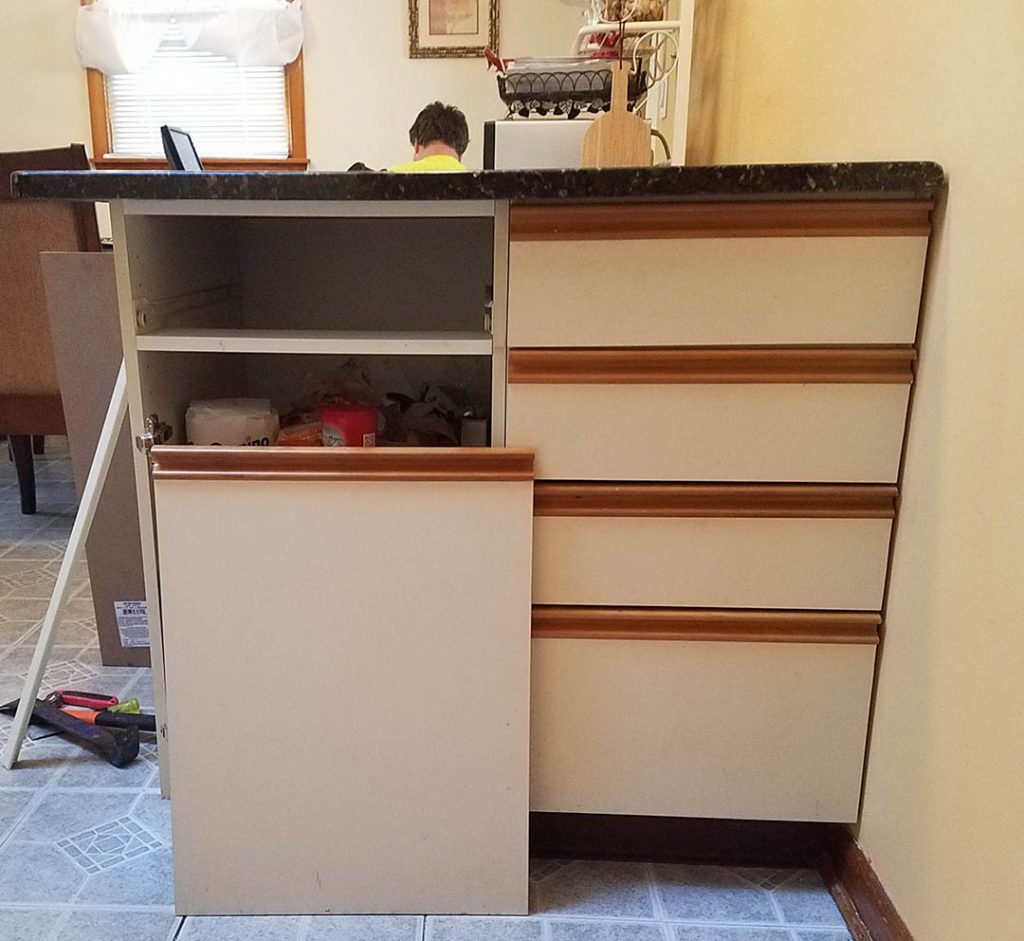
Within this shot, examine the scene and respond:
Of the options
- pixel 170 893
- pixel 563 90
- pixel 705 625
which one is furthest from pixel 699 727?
pixel 563 90

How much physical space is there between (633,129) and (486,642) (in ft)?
2.78

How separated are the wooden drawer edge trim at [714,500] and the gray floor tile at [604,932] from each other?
0.54 meters

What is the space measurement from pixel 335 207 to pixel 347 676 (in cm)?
Answer: 57

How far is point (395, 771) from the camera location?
1.10 meters

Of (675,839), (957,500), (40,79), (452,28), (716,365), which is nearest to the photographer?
(957,500)

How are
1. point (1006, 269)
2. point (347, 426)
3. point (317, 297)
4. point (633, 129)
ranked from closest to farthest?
1. point (1006, 269)
2. point (347, 426)
3. point (633, 129)
4. point (317, 297)

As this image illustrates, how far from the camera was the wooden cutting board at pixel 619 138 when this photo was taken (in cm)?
137

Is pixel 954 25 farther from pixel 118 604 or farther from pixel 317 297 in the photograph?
pixel 118 604

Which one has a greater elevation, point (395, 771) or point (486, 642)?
point (486, 642)

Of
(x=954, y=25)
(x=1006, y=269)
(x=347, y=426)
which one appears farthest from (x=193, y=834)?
(x=954, y=25)

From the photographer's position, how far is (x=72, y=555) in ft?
4.71

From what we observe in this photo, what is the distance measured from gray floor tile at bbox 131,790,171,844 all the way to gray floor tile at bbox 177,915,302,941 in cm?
19

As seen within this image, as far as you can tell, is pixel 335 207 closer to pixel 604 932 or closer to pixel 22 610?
pixel 604 932

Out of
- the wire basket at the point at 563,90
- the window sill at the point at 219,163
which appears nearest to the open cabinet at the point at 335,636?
the wire basket at the point at 563,90
